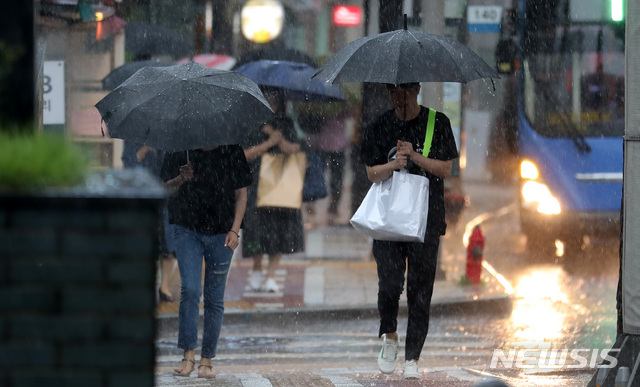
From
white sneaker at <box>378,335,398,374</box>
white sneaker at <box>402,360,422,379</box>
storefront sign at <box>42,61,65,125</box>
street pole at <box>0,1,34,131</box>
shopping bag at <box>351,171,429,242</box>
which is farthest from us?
storefront sign at <box>42,61,65,125</box>

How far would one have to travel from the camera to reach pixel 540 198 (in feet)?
45.3

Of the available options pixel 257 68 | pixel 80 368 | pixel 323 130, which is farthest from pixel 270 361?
pixel 323 130

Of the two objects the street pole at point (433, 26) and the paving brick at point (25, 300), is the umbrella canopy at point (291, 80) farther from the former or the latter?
the paving brick at point (25, 300)

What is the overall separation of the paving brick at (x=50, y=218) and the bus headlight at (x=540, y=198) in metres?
11.1

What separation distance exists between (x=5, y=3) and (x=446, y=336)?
6.17 meters

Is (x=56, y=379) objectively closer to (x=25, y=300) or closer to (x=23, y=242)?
(x=25, y=300)

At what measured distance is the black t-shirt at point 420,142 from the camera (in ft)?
21.7

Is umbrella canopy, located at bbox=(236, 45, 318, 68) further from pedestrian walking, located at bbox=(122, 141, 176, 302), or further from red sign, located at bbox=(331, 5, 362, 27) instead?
red sign, located at bbox=(331, 5, 362, 27)

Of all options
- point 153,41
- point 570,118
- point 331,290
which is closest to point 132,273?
point 331,290

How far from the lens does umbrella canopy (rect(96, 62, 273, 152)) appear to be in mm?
6551

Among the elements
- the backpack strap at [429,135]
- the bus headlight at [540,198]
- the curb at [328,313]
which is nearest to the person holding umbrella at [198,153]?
the backpack strap at [429,135]

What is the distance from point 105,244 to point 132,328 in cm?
27

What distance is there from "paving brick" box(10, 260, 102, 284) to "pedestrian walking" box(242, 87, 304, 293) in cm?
617

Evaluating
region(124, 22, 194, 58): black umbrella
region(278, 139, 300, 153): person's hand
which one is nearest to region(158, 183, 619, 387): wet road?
region(278, 139, 300, 153): person's hand
